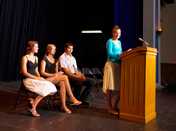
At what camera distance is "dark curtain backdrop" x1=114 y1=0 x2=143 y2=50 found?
7629 millimetres

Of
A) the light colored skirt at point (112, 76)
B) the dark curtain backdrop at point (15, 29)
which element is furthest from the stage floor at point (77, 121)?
the dark curtain backdrop at point (15, 29)

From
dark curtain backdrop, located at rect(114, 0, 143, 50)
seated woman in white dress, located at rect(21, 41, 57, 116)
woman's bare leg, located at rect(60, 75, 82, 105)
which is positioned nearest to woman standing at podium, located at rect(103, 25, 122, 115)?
woman's bare leg, located at rect(60, 75, 82, 105)

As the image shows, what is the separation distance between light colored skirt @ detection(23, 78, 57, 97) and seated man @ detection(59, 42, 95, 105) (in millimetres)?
637

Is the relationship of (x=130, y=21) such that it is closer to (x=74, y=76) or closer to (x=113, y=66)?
(x=74, y=76)

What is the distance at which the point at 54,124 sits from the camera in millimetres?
3480

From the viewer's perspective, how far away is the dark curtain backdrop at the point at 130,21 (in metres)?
7.63

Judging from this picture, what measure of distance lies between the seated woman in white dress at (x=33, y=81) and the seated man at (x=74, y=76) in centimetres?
57

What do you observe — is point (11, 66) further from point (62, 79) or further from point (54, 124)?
point (54, 124)

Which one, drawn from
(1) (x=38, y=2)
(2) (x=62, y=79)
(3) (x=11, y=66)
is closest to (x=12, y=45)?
(3) (x=11, y=66)

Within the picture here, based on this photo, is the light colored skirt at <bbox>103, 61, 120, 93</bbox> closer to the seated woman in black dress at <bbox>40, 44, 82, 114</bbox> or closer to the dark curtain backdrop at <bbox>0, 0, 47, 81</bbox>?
the seated woman in black dress at <bbox>40, 44, 82, 114</bbox>

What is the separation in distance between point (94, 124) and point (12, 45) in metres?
4.50

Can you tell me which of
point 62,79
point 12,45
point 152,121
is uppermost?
point 12,45

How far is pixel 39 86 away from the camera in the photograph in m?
3.87

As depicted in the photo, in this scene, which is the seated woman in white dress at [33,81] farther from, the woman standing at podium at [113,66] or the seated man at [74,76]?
the woman standing at podium at [113,66]
